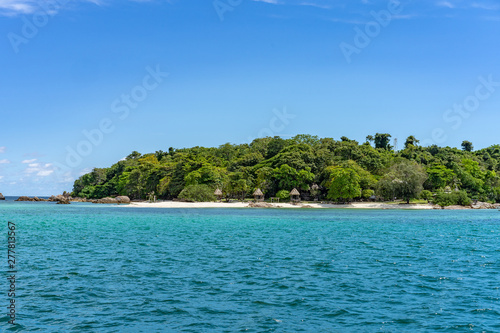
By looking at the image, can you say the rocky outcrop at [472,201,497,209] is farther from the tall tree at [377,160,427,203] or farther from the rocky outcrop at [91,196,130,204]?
the rocky outcrop at [91,196,130,204]

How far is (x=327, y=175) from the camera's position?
76875 mm

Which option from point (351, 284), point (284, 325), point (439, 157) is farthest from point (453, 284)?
point (439, 157)

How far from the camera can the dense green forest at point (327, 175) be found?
238 ft

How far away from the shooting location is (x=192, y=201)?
78.7 metres

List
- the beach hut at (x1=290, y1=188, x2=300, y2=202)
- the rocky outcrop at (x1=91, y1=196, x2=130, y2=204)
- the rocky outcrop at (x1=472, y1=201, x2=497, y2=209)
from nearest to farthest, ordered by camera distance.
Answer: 1. the beach hut at (x1=290, y1=188, x2=300, y2=202)
2. the rocky outcrop at (x1=472, y1=201, x2=497, y2=209)
3. the rocky outcrop at (x1=91, y1=196, x2=130, y2=204)

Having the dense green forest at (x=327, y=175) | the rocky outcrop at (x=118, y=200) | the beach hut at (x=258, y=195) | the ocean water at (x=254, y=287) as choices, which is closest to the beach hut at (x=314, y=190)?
the dense green forest at (x=327, y=175)

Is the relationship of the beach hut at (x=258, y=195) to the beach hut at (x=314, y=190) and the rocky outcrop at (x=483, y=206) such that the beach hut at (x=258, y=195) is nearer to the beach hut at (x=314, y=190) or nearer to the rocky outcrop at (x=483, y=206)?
the beach hut at (x=314, y=190)

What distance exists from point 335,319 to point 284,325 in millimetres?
1341

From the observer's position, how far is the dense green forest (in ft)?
238

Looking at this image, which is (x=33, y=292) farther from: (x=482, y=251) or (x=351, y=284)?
(x=482, y=251)

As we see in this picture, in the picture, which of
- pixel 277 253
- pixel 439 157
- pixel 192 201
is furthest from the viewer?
pixel 439 157
